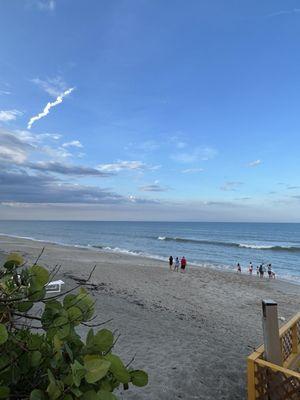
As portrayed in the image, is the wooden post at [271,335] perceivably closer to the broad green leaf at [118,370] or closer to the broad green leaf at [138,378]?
the broad green leaf at [138,378]

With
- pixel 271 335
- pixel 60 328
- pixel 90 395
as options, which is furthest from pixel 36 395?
pixel 271 335

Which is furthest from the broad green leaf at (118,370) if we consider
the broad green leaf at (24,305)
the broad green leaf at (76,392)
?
the broad green leaf at (24,305)

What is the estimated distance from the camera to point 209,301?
17.1m

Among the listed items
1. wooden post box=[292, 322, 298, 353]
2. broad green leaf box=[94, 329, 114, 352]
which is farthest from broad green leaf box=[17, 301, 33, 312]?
wooden post box=[292, 322, 298, 353]

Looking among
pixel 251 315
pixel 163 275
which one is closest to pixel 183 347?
pixel 251 315

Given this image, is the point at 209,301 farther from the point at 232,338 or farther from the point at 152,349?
the point at 152,349

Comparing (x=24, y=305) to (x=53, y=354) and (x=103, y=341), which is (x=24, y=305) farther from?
(x=103, y=341)

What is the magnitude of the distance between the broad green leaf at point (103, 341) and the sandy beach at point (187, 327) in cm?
518

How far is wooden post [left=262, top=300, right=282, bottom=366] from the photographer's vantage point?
4.51m

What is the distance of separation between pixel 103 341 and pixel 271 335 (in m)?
3.69

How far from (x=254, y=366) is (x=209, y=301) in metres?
13.1

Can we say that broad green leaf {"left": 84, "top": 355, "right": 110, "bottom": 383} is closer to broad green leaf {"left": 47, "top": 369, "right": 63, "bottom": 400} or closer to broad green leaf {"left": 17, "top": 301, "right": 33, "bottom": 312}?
broad green leaf {"left": 47, "top": 369, "right": 63, "bottom": 400}

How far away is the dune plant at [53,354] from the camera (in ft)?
4.35

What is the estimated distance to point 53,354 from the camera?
153 cm
